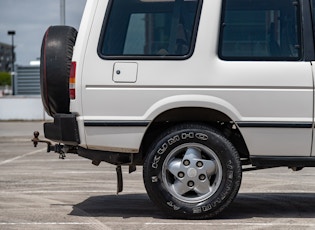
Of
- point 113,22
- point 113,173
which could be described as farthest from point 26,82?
Answer: point 113,22

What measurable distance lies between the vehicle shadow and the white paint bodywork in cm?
73

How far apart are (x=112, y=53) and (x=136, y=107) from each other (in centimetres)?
55

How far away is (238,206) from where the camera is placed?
7.79 metres

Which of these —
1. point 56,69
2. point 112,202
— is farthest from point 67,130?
point 112,202

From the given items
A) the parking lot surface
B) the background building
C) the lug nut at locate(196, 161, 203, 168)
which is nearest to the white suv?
the lug nut at locate(196, 161, 203, 168)

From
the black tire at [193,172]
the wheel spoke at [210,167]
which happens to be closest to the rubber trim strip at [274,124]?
the black tire at [193,172]

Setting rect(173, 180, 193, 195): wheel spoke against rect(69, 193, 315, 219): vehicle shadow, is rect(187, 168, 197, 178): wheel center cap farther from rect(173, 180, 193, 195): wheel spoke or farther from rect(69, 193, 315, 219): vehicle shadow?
rect(69, 193, 315, 219): vehicle shadow

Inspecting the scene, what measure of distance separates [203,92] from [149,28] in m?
0.79

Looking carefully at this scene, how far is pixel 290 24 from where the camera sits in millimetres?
6871

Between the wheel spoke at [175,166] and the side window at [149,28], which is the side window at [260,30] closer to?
the side window at [149,28]

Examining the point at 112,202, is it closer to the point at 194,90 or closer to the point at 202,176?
the point at 202,176

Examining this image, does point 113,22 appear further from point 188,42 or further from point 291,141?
point 291,141

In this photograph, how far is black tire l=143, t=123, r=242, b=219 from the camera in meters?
6.82

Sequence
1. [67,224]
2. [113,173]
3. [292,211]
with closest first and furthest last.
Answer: [67,224], [292,211], [113,173]
